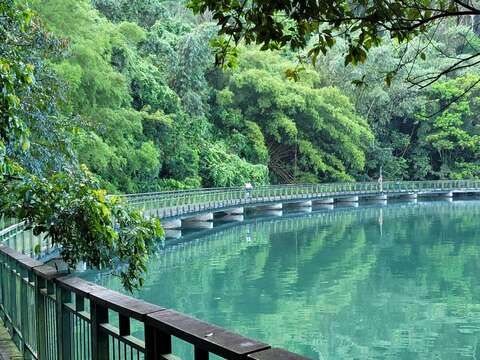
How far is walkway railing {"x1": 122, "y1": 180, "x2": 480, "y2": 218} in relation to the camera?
2733 cm

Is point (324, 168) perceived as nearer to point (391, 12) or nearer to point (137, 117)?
point (137, 117)

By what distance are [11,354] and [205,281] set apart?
1554 cm

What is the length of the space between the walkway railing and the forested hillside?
1.46 m

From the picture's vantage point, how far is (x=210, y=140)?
38.9 meters

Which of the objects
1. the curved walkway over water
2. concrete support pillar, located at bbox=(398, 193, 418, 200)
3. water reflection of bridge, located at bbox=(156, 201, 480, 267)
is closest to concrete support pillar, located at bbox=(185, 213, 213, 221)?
the curved walkway over water

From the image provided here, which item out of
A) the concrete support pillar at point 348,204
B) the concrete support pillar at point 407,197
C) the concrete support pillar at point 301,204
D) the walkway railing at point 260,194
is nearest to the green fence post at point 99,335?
the walkway railing at point 260,194

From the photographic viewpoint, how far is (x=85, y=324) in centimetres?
338

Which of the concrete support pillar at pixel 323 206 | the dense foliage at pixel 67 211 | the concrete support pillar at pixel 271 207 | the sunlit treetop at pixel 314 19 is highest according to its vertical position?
the sunlit treetop at pixel 314 19

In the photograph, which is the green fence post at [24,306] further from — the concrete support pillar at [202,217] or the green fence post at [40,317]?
the concrete support pillar at [202,217]

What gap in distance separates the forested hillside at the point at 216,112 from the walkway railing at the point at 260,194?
146 cm

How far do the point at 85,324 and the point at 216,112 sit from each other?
1486 inches

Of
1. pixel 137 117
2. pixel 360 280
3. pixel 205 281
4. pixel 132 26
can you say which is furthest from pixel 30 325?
pixel 132 26

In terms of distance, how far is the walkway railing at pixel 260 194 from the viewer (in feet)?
89.7

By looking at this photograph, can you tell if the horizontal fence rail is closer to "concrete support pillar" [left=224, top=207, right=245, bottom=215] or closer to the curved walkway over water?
the curved walkway over water
